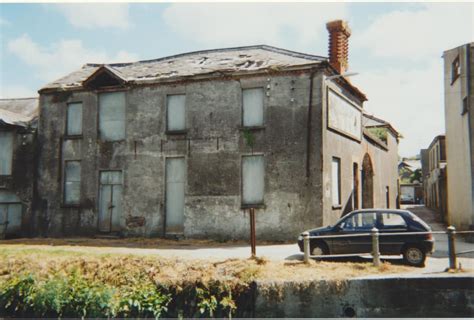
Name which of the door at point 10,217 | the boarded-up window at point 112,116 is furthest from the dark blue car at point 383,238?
the door at point 10,217

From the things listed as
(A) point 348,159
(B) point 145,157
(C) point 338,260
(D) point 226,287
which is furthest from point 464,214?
(B) point 145,157

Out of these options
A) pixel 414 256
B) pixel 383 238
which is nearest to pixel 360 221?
pixel 383 238

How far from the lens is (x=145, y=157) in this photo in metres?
18.8

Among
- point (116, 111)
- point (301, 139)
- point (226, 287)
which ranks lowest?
point (226, 287)

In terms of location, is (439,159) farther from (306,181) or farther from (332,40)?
(306,181)

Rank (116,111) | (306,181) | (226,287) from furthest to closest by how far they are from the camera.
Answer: (116,111)
(306,181)
(226,287)

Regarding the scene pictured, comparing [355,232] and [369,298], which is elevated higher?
[355,232]

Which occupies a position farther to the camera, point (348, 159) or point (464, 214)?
point (348, 159)

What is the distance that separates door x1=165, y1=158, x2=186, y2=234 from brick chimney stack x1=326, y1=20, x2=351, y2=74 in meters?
8.34

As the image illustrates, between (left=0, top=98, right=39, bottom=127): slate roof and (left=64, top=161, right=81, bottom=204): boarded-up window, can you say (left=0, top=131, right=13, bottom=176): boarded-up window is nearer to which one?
(left=0, top=98, right=39, bottom=127): slate roof

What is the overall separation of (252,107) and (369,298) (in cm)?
974

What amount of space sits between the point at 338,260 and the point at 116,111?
12.2 metres

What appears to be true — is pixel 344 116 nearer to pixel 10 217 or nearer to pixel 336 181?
pixel 336 181

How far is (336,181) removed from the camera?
18422 mm
